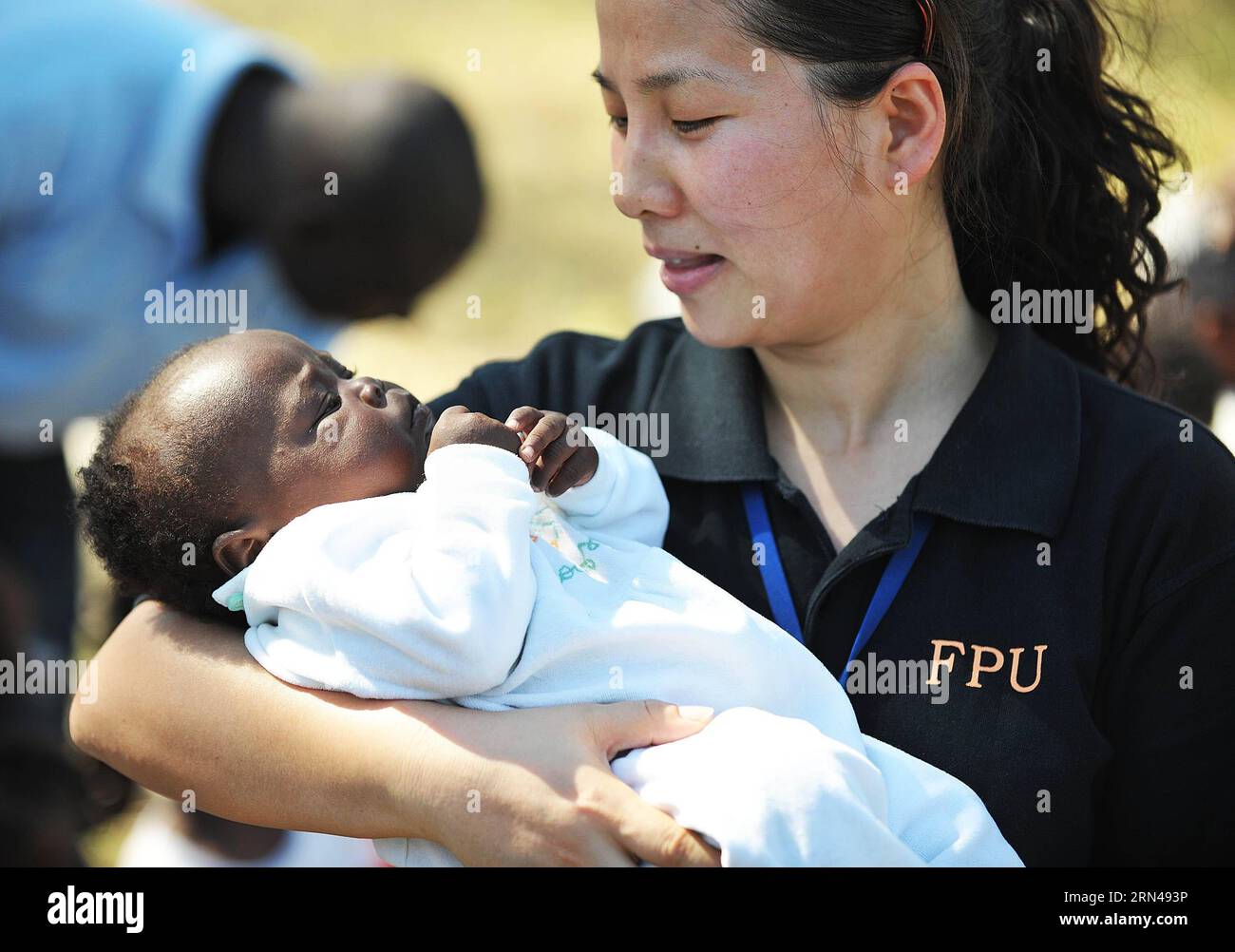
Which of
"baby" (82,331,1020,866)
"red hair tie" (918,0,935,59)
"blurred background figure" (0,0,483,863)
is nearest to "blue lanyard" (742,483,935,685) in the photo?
"baby" (82,331,1020,866)

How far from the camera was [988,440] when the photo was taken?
2.11m

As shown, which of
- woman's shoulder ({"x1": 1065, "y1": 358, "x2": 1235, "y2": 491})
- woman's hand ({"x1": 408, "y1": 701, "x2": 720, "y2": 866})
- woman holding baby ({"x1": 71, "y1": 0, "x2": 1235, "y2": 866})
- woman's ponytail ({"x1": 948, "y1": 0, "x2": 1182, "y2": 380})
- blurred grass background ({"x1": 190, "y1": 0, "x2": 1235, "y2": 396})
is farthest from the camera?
blurred grass background ({"x1": 190, "y1": 0, "x2": 1235, "y2": 396})

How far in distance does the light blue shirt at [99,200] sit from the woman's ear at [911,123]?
6.39 feet

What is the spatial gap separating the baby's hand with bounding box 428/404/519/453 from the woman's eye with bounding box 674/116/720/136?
52 centimetres

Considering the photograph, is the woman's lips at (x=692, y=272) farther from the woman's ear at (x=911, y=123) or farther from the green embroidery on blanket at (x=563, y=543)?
the green embroidery on blanket at (x=563, y=543)

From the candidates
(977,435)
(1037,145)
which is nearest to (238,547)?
(977,435)

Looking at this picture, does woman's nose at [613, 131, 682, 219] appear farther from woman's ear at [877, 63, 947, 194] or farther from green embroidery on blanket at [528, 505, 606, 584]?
green embroidery on blanket at [528, 505, 606, 584]

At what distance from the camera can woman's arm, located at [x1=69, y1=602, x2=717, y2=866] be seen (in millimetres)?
1707

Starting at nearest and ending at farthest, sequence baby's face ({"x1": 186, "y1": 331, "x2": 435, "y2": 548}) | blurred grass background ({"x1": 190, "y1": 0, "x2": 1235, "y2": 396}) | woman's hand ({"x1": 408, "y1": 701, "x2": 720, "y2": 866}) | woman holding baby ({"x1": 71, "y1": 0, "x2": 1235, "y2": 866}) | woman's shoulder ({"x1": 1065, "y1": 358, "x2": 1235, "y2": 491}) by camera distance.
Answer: woman's hand ({"x1": 408, "y1": 701, "x2": 720, "y2": 866}) → woman holding baby ({"x1": 71, "y1": 0, "x2": 1235, "y2": 866}) → baby's face ({"x1": 186, "y1": 331, "x2": 435, "y2": 548}) → woman's shoulder ({"x1": 1065, "y1": 358, "x2": 1235, "y2": 491}) → blurred grass background ({"x1": 190, "y1": 0, "x2": 1235, "y2": 396})

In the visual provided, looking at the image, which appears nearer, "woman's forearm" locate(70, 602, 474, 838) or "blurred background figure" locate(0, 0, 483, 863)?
"woman's forearm" locate(70, 602, 474, 838)

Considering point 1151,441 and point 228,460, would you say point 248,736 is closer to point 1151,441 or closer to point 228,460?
point 228,460

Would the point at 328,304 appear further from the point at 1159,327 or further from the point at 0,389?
the point at 1159,327

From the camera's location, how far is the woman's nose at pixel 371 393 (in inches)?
78.9
